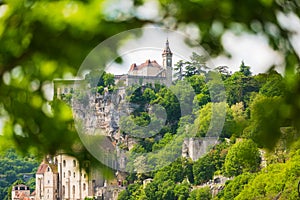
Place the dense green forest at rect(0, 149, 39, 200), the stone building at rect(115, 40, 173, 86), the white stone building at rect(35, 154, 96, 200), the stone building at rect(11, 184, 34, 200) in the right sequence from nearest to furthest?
the stone building at rect(115, 40, 173, 86), the white stone building at rect(35, 154, 96, 200), the stone building at rect(11, 184, 34, 200), the dense green forest at rect(0, 149, 39, 200)

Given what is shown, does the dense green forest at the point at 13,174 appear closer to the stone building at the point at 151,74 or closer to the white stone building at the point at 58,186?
the white stone building at the point at 58,186

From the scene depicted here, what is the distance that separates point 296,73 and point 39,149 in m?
0.52

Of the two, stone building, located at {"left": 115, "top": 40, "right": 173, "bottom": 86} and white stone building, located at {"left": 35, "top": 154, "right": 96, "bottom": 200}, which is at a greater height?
white stone building, located at {"left": 35, "top": 154, "right": 96, "bottom": 200}

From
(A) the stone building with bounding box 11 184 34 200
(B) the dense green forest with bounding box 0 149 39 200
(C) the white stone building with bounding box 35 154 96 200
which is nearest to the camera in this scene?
(C) the white stone building with bounding box 35 154 96 200

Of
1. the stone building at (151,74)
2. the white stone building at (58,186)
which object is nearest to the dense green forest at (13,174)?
the white stone building at (58,186)

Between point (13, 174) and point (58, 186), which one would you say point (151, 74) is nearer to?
point (58, 186)

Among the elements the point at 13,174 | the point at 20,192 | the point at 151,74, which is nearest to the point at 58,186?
the point at 20,192

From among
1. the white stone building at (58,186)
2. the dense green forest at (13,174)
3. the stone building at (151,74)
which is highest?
the dense green forest at (13,174)

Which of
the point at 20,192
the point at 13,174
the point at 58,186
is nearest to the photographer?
the point at 58,186

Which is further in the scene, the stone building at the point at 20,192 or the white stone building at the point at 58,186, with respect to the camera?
the stone building at the point at 20,192

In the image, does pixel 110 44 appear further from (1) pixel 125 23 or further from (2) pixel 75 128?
(2) pixel 75 128

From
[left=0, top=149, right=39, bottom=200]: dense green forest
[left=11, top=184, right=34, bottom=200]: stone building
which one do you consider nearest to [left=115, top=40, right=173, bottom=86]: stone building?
[left=11, top=184, right=34, bottom=200]: stone building

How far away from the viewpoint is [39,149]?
1.71 meters

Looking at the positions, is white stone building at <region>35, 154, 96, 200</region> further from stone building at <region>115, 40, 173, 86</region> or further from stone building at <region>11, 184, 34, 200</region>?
stone building at <region>115, 40, 173, 86</region>
